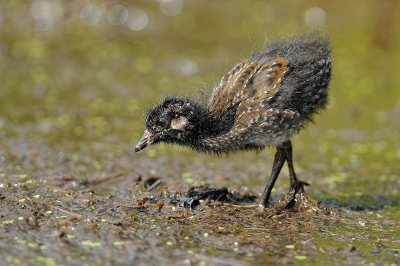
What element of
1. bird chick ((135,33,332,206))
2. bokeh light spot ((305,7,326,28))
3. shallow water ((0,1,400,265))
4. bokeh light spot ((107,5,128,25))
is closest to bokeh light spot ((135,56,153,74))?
shallow water ((0,1,400,265))

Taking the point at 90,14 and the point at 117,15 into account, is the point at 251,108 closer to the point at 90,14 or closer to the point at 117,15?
the point at 117,15

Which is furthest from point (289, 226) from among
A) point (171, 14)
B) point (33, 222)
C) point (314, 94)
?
point (171, 14)

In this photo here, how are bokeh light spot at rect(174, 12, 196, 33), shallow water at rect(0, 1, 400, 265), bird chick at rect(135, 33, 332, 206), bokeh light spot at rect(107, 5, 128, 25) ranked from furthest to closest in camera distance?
bokeh light spot at rect(107, 5, 128, 25), bokeh light spot at rect(174, 12, 196, 33), bird chick at rect(135, 33, 332, 206), shallow water at rect(0, 1, 400, 265)

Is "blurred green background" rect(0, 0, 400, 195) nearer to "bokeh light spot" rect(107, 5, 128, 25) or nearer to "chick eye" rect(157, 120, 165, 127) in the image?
"bokeh light spot" rect(107, 5, 128, 25)

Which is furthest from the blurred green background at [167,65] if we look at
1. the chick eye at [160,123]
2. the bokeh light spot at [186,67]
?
the chick eye at [160,123]

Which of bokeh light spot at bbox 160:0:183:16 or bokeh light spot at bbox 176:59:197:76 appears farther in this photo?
bokeh light spot at bbox 160:0:183:16

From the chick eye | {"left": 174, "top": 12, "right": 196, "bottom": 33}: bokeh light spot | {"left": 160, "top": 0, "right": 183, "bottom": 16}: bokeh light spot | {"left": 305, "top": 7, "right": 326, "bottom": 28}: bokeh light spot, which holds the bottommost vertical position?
the chick eye

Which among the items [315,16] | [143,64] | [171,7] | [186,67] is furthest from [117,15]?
[315,16]
